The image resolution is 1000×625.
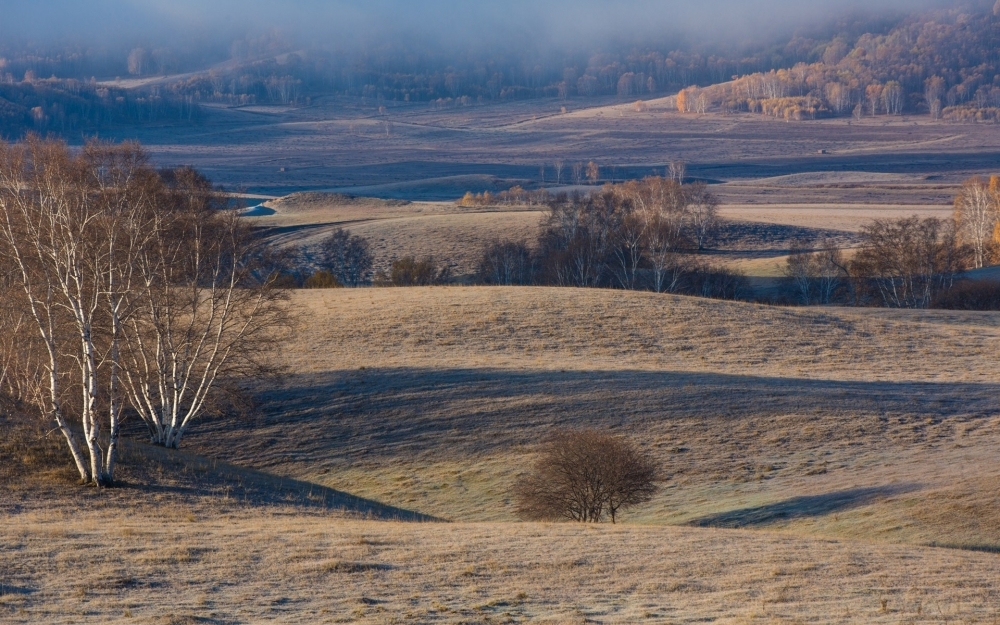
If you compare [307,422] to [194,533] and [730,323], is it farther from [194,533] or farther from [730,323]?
[730,323]

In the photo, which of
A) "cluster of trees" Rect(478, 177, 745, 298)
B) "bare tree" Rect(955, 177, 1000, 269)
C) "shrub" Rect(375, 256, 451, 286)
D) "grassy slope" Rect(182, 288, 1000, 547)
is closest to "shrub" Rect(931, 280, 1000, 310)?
"cluster of trees" Rect(478, 177, 745, 298)

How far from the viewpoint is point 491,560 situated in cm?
1716

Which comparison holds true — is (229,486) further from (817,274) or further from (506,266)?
(817,274)

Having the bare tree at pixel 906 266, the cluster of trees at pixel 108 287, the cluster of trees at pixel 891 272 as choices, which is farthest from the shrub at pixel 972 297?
the cluster of trees at pixel 108 287

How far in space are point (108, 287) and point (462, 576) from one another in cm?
1594

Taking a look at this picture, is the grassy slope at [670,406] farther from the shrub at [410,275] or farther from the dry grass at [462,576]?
the shrub at [410,275]

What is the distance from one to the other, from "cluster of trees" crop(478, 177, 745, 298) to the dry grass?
199ft

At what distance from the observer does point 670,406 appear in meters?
35.6

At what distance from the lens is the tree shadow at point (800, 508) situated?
24.1 meters

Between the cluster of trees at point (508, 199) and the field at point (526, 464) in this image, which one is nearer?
the field at point (526, 464)

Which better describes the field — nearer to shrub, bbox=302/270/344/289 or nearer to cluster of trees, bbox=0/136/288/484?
cluster of trees, bbox=0/136/288/484

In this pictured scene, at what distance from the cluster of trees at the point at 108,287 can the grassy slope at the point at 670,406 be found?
3859mm

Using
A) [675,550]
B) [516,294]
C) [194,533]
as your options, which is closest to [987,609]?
[675,550]

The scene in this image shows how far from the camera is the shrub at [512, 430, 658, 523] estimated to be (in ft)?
79.7
